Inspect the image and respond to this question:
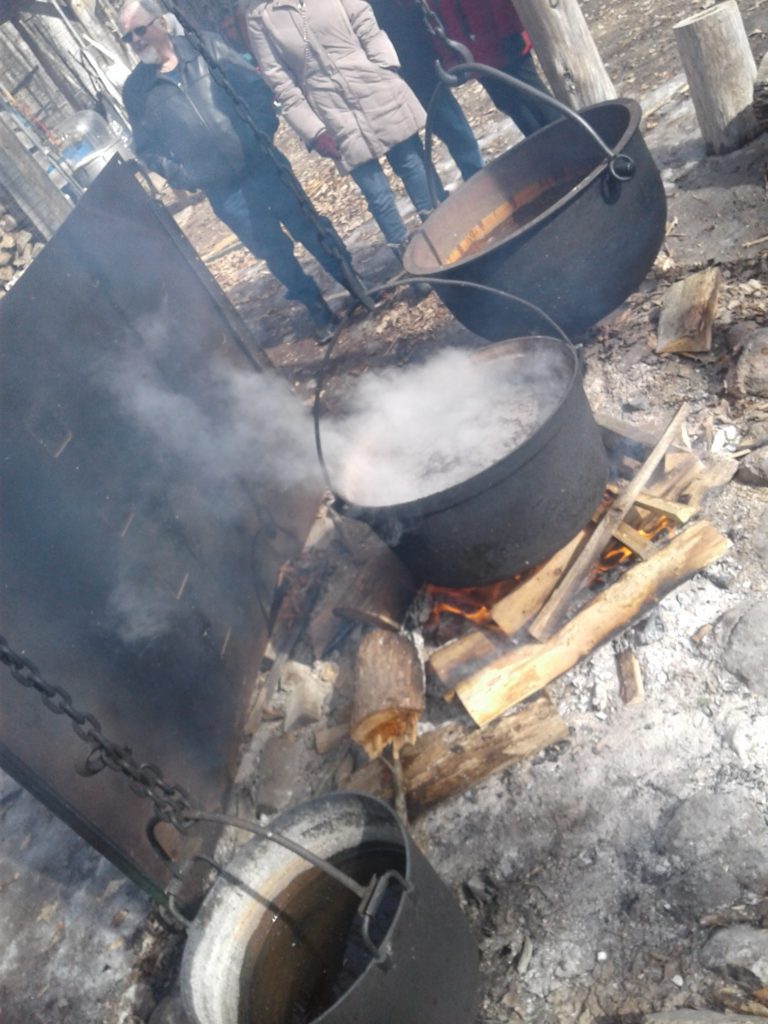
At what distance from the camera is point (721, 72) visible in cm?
570

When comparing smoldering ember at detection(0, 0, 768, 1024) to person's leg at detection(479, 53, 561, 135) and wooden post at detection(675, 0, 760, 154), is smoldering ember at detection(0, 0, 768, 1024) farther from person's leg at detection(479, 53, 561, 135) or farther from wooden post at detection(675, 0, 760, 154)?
person's leg at detection(479, 53, 561, 135)

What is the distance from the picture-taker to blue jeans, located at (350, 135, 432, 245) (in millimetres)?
6656

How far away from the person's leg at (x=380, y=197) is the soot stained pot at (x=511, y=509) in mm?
3812

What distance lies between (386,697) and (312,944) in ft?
3.54

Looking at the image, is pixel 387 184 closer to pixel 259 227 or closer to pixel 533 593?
pixel 259 227

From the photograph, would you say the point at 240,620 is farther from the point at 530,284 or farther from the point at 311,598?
the point at 530,284

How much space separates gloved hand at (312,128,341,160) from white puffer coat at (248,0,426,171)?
0.06m

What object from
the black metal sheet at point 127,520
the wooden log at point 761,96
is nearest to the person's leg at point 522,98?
the wooden log at point 761,96

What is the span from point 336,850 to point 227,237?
10354 millimetres

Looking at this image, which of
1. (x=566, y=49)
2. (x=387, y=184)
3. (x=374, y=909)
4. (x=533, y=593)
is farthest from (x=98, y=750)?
(x=566, y=49)

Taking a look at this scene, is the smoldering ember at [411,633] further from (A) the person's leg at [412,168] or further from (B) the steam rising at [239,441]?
(A) the person's leg at [412,168]

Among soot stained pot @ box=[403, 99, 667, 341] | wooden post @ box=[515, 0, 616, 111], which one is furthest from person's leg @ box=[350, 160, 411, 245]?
soot stained pot @ box=[403, 99, 667, 341]

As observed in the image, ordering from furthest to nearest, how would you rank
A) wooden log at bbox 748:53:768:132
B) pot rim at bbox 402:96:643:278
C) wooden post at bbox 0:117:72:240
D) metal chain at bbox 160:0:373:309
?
wooden post at bbox 0:117:72:240
wooden log at bbox 748:53:768:132
pot rim at bbox 402:96:643:278
metal chain at bbox 160:0:373:309

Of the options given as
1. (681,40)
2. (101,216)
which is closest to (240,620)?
(101,216)
